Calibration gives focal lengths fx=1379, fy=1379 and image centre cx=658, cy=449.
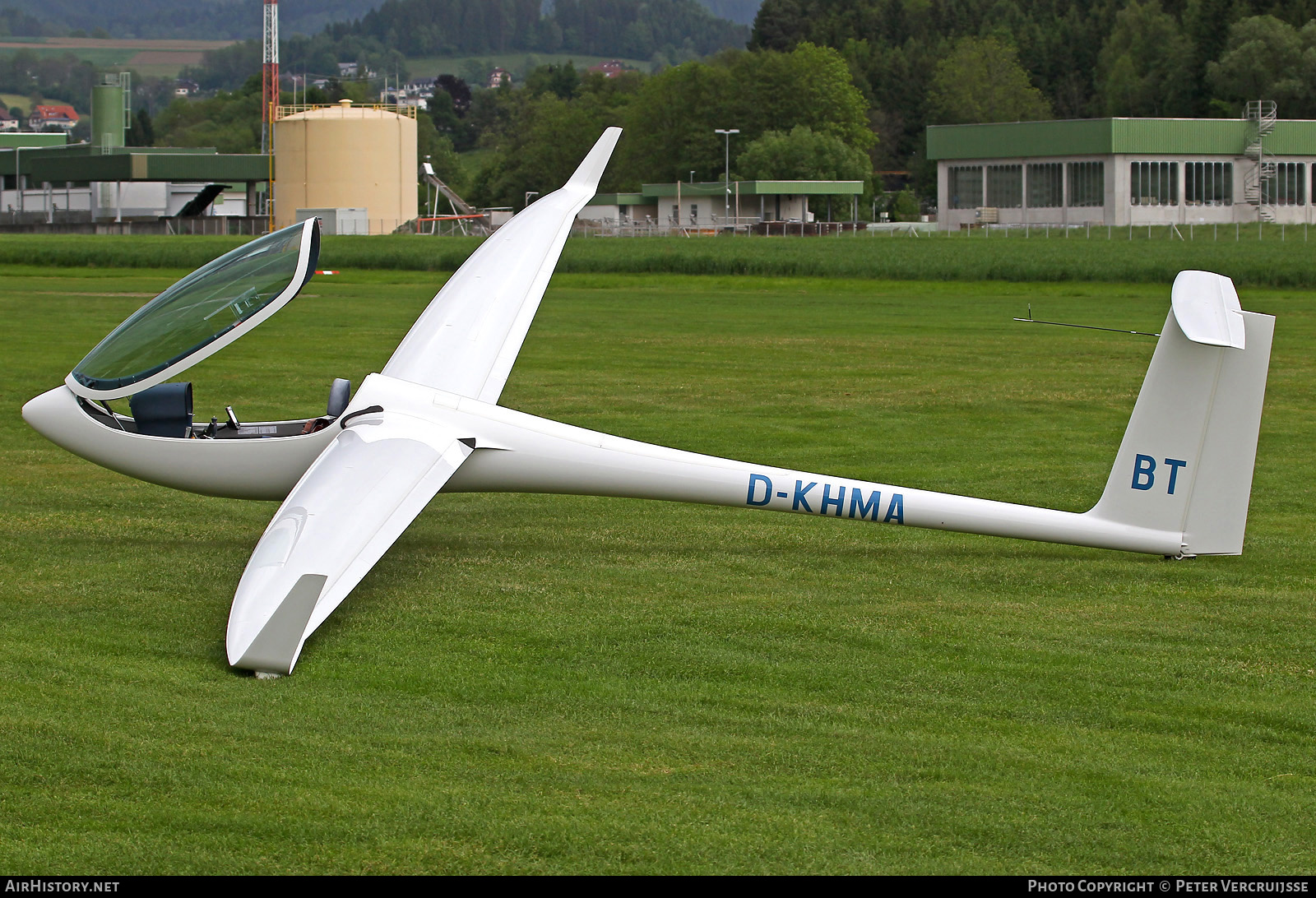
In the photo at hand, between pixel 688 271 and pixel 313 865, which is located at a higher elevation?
pixel 688 271

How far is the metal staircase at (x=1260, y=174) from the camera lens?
87750mm

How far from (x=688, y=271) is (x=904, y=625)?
3978 cm

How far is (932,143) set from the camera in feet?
314

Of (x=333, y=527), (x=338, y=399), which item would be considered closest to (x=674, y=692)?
(x=333, y=527)

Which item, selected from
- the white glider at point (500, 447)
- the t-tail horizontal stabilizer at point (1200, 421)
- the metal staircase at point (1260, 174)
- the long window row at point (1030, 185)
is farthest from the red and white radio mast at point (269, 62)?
the t-tail horizontal stabilizer at point (1200, 421)

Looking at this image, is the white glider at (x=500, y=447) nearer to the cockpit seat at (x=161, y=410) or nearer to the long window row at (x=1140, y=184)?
the cockpit seat at (x=161, y=410)

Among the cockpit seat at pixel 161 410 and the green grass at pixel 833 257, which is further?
the green grass at pixel 833 257

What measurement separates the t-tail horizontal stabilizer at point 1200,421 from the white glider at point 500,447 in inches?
0.4

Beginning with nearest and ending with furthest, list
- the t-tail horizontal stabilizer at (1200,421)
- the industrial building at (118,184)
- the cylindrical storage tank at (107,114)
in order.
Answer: the t-tail horizontal stabilizer at (1200,421), the industrial building at (118,184), the cylindrical storage tank at (107,114)

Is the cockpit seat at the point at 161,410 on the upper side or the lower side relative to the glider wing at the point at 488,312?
lower

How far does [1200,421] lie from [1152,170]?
8482cm
